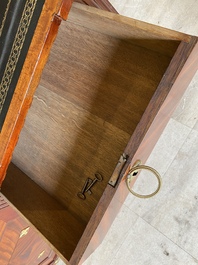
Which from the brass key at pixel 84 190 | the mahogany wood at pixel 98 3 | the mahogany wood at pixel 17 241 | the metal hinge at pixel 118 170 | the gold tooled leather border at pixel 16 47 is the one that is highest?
the mahogany wood at pixel 98 3

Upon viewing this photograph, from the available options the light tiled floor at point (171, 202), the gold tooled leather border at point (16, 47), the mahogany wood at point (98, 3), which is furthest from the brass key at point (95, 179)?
the mahogany wood at point (98, 3)

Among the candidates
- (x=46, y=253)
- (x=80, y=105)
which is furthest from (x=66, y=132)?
(x=46, y=253)

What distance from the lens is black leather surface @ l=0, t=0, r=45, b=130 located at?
2.81ft

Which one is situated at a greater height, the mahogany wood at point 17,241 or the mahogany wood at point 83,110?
the mahogany wood at point 83,110

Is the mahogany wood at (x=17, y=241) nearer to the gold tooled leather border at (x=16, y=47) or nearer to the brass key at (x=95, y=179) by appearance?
the brass key at (x=95, y=179)

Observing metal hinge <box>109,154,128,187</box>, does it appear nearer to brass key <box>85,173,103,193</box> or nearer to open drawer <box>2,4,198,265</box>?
open drawer <box>2,4,198,265</box>

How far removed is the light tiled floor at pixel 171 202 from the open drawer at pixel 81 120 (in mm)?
180

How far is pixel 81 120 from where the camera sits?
128 cm

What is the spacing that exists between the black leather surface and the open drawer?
201 mm

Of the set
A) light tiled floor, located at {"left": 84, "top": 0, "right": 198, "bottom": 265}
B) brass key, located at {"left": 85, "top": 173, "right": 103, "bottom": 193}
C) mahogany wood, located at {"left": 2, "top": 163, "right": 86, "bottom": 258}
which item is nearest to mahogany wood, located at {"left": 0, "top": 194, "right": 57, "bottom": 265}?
mahogany wood, located at {"left": 2, "top": 163, "right": 86, "bottom": 258}

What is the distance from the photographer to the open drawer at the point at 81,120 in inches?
42.2

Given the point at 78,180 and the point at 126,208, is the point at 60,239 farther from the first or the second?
the point at 126,208

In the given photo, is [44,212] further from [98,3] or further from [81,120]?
[98,3]

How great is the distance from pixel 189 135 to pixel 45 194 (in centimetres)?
78
